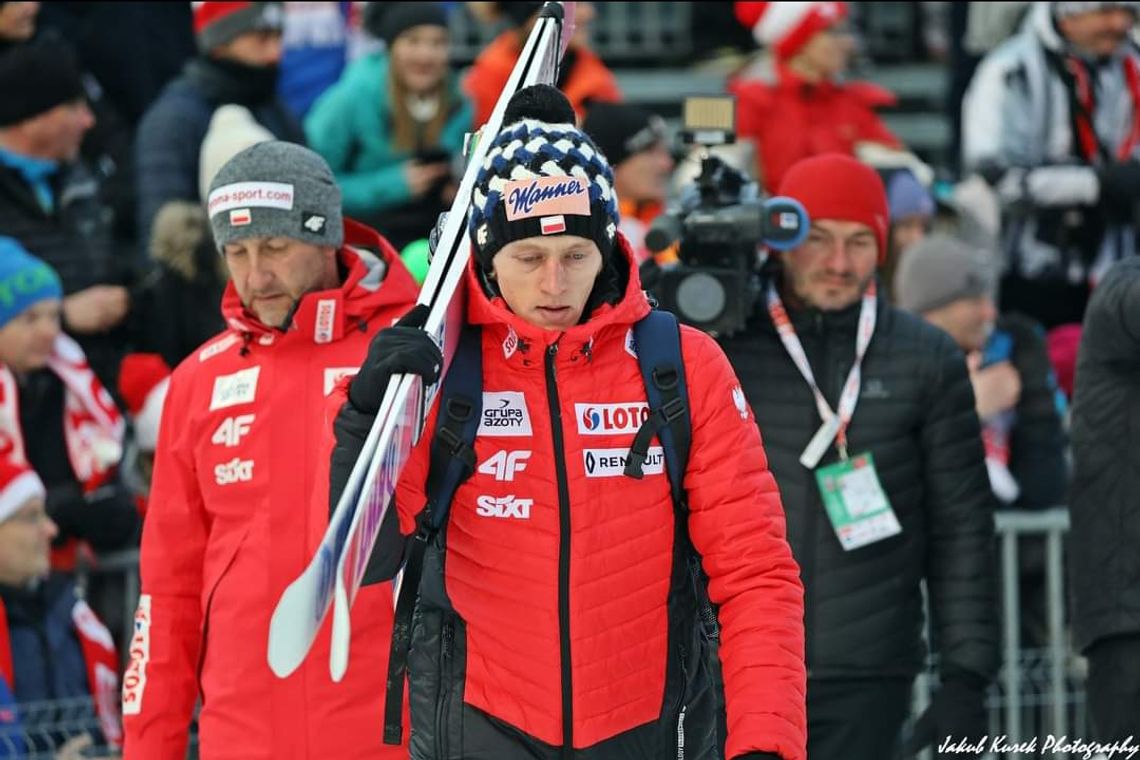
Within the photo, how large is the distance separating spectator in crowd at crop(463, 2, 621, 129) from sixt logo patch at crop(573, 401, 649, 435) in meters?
4.69

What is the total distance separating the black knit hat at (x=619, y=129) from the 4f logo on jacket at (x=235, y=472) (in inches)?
133

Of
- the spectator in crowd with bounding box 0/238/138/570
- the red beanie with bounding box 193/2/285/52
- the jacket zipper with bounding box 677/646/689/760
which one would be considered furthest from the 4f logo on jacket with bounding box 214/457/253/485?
the red beanie with bounding box 193/2/285/52

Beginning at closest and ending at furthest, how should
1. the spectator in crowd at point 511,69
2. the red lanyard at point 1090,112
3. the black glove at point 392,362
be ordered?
the black glove at point 392,362 < the spectator in crowd at point 511,69 < the red lanyard at point 1090,112

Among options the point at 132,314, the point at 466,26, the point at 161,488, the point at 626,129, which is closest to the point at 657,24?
the point at 466,26

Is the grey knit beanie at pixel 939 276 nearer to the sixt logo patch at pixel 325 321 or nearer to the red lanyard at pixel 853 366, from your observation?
the red lanyard at pixel 853 366

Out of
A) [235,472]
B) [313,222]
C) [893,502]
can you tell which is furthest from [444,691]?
[893,502]

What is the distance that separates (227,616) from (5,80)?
355 centimetres

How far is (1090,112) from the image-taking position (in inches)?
374

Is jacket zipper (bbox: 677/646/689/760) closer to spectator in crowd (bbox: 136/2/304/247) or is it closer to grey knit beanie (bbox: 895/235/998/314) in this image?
grey knit beanie (bbox: 895/235/998/314)

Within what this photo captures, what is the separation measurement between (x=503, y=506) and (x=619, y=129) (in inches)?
171

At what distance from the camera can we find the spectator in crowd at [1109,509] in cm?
578

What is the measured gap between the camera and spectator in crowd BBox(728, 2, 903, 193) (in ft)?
30.8

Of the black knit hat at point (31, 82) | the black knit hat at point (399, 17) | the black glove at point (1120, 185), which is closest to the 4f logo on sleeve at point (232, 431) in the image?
the black knit hat at point (31, 82)

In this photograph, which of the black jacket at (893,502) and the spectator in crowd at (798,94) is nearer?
the black jacket at (893,502)
